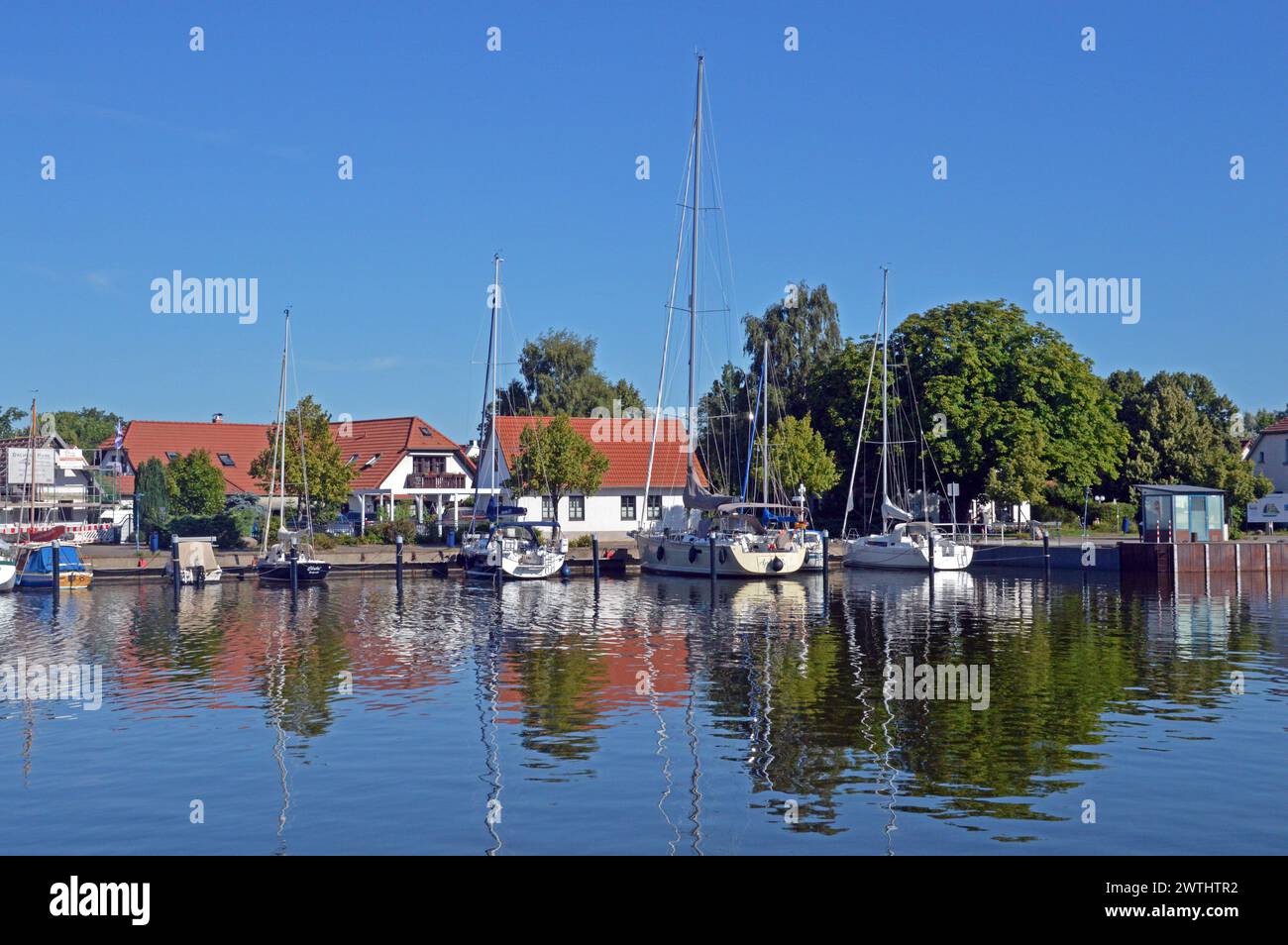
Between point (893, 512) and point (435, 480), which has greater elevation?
point (435, 480)

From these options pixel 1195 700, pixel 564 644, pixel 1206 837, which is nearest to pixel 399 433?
pixel 564 644

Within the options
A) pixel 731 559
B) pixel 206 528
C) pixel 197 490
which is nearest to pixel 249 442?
pixel 197 490

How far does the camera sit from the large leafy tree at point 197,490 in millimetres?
76125

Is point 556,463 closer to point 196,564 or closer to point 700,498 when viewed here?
point 700,498

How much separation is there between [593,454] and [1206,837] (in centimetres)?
6260

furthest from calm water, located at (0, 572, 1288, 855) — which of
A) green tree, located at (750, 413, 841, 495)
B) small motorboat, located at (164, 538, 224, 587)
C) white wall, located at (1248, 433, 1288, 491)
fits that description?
white wall, located at (1248, 433, 1288, 491)

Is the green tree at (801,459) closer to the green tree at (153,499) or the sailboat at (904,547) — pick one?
the sailboat at (904,547)

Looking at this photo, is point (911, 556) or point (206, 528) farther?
point (206, 528)

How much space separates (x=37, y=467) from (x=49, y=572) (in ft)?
110

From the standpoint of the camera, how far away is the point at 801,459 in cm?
7844

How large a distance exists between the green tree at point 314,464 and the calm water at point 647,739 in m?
30.4

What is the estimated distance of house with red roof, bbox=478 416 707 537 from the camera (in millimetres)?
82812
